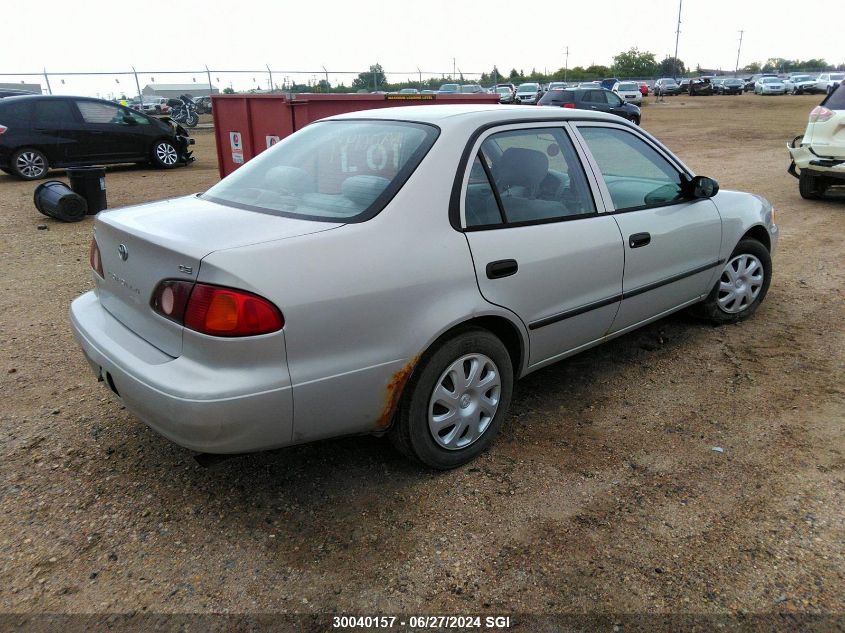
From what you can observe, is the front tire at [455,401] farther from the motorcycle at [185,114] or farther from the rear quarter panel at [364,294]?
the motorcycle at [185,114]

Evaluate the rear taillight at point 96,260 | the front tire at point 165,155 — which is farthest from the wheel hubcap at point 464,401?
the front tire at point 165,155

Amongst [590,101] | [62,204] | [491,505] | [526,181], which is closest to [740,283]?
[526,181]

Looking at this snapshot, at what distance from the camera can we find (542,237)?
3262 mm

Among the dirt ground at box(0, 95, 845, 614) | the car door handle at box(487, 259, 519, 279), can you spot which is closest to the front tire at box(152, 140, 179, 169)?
the dirt ground at box(0, 95, 845, 614)

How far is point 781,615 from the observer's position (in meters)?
2.31

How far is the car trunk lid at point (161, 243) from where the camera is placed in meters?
2.52

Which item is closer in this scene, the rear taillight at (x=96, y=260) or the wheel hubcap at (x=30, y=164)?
the rear taillight at (x=96, y=260)

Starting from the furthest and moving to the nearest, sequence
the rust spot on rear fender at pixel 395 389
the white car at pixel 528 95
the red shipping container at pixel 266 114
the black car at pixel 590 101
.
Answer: the white car at pixel 528 95 → the black car at pixel 590 101 → the red shipping container at pixel 266 114 → the rust spot on rear fender at pixel 395 389

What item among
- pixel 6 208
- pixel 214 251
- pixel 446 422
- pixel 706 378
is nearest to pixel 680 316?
pixel 706 378

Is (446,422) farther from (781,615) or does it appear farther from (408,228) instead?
(781,615)

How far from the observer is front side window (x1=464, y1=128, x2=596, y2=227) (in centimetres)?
311

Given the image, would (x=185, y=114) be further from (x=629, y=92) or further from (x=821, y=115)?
(x=629, y=92)

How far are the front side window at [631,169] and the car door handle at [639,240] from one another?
17 cm

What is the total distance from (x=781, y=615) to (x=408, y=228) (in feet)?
6.46
